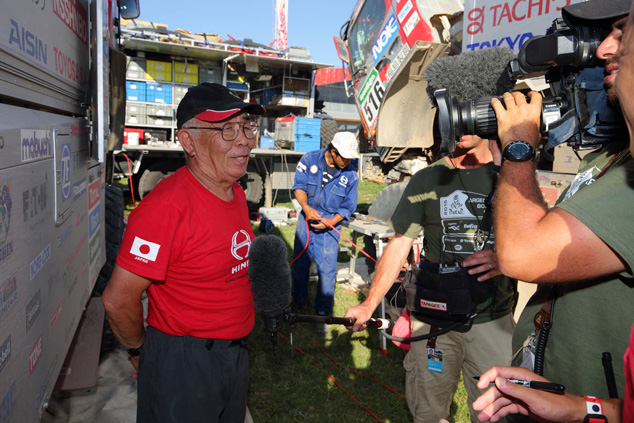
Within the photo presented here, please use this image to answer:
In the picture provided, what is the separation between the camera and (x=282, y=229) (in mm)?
9367

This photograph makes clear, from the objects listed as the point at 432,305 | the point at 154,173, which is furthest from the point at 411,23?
the point at 154,173

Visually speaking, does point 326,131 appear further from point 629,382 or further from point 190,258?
point 629,382

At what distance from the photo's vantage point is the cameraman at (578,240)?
1.16 m

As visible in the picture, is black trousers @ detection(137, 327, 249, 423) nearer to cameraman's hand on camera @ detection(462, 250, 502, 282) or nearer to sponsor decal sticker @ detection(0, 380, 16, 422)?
sponsor decal sticker @ detection(0, 380, 16, 422)

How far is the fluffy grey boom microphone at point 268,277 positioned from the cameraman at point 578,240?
97 cm

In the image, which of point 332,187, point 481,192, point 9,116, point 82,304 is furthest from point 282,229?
point 9,116

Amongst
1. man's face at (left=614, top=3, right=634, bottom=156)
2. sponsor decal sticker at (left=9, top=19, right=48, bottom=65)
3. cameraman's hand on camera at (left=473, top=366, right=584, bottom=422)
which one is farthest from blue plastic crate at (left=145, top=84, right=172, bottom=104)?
man's face at (left=614, top=3, right=634, bottom=156)

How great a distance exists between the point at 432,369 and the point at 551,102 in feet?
5.27

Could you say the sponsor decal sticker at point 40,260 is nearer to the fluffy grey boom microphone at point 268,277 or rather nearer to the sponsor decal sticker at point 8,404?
the sponsor decal sticker at point 8,404

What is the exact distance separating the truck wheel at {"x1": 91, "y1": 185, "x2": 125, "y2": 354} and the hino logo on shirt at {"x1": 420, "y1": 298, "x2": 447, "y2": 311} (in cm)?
291

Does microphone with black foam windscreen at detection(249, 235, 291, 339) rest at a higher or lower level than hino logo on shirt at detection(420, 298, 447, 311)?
higher

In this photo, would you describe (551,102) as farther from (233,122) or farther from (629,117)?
(233,122)

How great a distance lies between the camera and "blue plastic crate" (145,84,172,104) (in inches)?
431

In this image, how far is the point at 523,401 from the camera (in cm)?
122
